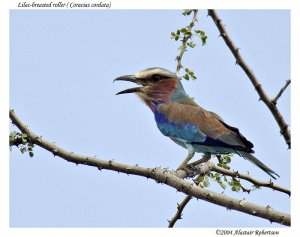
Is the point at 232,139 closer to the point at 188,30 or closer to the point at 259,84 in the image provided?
the point at 188,30

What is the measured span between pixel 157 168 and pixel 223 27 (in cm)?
145

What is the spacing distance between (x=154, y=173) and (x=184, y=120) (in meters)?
1.31

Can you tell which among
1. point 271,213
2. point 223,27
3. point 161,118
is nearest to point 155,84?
point 161,118

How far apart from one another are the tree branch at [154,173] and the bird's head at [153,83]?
147 cm

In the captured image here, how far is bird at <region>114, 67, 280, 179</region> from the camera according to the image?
5.17 m

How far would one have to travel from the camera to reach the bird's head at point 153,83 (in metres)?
5.80

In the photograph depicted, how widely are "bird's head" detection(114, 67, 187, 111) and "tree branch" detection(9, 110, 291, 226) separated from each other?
4.82ft

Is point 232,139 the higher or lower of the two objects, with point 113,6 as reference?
lower

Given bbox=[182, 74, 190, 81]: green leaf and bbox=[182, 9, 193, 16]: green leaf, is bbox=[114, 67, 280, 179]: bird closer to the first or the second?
bbox=[182, 74, 190, 81]: green leaf

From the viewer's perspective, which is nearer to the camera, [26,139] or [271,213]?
[271,213]

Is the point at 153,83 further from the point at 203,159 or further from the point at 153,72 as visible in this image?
the point at 203,159

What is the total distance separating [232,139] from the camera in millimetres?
5145

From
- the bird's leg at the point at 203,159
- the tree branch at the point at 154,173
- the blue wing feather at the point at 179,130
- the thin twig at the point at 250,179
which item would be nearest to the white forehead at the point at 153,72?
the blue wing feather at the point at 179,130
